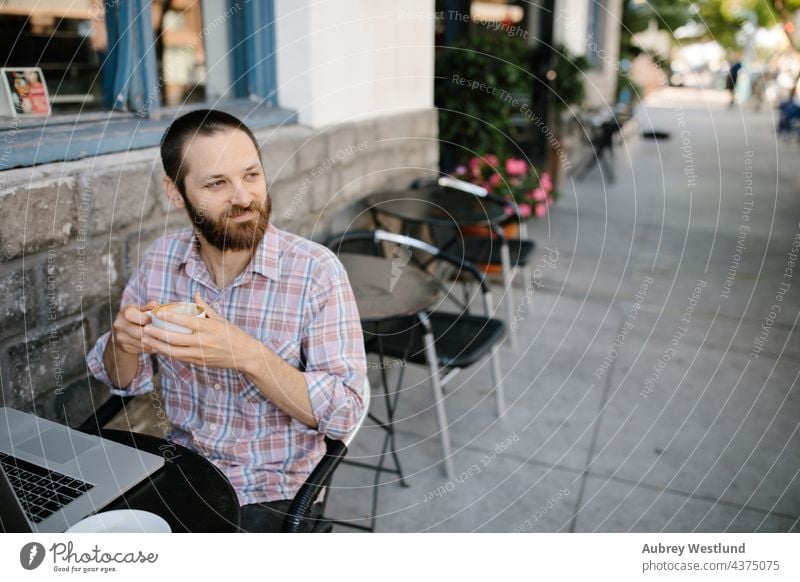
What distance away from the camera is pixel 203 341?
1.16 meters

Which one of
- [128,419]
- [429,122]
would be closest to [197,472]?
[128,419]

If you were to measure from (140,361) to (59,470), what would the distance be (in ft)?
1.09

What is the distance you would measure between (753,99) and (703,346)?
51.5 feet

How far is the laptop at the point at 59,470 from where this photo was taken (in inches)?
44.6

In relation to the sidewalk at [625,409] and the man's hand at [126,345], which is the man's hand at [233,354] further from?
the sidewalk at [625,409]

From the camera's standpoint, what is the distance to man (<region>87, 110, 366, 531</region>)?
4.29 feet

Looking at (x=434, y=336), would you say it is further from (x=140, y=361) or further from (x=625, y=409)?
(x=140, y=361)

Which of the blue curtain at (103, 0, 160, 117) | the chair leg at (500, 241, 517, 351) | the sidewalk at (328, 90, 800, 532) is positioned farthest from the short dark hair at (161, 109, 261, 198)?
the chair leg at (500, 241, 517, 351)

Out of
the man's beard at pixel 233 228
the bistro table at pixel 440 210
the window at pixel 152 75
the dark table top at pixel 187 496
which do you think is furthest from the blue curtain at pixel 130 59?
the dark table top at pixel 187 496

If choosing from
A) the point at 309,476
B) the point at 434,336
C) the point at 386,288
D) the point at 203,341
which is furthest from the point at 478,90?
the point at 203,341

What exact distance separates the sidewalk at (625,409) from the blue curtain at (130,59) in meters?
1.33

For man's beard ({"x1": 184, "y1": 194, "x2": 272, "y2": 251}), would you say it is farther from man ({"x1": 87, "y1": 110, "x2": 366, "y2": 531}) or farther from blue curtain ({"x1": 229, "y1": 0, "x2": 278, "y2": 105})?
blue curtain ({"x1": 229, "y1": 0, "x2": 278, "y2": 105})

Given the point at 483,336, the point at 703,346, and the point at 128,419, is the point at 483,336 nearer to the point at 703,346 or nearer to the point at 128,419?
the point at 128,419

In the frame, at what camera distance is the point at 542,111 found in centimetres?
595
